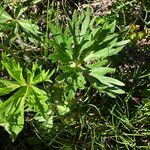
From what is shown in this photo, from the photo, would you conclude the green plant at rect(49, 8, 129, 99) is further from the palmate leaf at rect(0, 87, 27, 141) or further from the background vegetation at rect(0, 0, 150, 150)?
the palmate leaf at rect(0, 87, 27, 141)

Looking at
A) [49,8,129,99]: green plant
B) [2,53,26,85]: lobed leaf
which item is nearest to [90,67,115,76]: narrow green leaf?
[49,8,129,99]: green plant

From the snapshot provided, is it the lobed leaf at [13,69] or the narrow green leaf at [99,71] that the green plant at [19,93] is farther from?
the narrow green leaf at [99,71]

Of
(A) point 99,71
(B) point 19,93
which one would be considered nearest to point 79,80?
(A) point 99,71

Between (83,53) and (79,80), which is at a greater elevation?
(83,53)

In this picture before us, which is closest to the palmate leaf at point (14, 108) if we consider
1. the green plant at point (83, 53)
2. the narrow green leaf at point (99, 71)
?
the green plant at point (83, 53)

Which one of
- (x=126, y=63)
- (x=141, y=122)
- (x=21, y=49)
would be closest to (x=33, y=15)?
(x=21, y=49)

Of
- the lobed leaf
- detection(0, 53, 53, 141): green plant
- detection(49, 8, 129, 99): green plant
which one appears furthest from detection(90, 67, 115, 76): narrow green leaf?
the lobed leaf

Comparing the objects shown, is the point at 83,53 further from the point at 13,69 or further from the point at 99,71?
the point at 13,69

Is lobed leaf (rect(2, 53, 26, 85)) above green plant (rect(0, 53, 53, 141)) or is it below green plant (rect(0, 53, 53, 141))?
above
